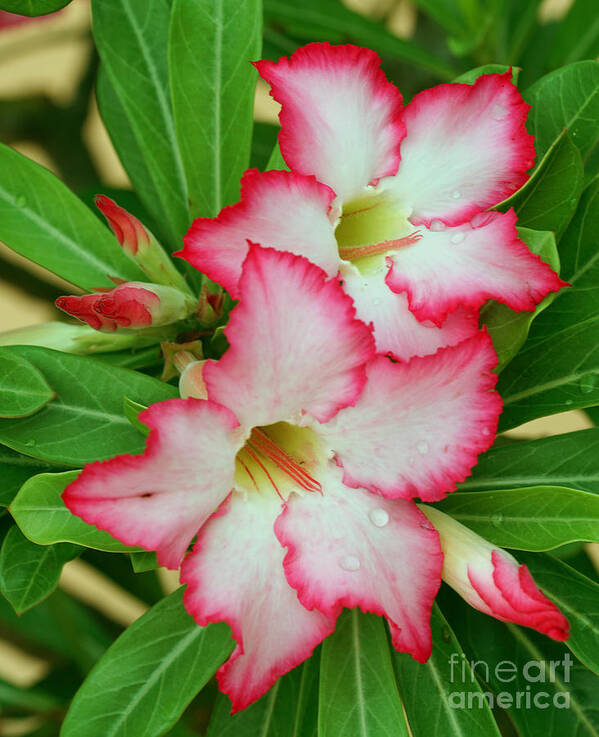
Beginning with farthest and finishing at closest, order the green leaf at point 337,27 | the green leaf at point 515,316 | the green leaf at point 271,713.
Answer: the green leaf at point 337,27 < the green leaf at point 271,713 < the green leaf at point 515,316

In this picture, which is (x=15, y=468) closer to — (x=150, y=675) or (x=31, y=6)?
(x=150, y=675)

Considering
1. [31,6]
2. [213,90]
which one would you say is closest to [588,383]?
[213,90]

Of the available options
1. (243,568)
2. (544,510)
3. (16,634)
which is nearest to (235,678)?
(243,568)

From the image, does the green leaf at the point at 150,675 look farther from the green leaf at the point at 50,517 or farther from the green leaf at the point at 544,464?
the green leaf at the point at 544,464

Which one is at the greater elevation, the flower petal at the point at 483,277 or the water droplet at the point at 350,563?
the flower petal at the point at 483,277

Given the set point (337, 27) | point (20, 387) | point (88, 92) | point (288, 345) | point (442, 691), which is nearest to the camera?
point (288, 345)

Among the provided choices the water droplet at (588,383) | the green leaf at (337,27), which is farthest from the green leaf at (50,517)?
the green leaf at (337,27)
